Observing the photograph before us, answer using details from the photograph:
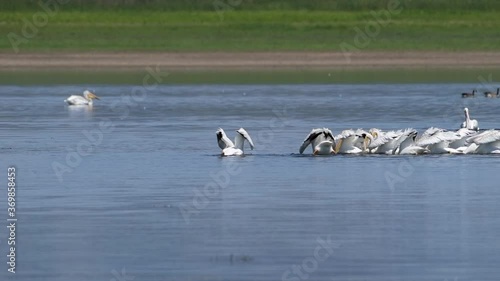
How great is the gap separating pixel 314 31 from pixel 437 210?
46.0 meters

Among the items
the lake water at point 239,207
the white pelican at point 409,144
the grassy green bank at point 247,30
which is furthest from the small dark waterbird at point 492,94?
the grassy green bank at point 247,30

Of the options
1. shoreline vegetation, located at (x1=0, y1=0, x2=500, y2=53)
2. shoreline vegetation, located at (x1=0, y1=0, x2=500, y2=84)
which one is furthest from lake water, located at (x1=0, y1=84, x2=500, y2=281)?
shoreline vegetation, located at (x1=0, y1=0, x2=500, y2=53)

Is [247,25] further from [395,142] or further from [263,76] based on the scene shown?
[395,142]

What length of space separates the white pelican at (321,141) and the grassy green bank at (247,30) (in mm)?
31582

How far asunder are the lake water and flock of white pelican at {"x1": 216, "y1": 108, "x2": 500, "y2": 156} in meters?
0.24

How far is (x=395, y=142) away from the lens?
61.4 ft

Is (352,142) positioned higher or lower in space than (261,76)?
lower

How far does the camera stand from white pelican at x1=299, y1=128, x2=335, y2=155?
18.7 m

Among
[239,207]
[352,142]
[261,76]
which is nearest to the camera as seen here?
[239,207]

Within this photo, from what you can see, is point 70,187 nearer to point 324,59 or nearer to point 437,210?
point 437,210

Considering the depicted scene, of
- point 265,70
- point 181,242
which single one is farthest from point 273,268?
point 265,70

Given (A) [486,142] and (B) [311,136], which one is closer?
(A) [486,142]

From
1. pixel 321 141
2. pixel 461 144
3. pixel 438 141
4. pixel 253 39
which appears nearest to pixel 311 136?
pixel 321 141

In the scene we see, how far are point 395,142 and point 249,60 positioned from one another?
30491 millimetres
